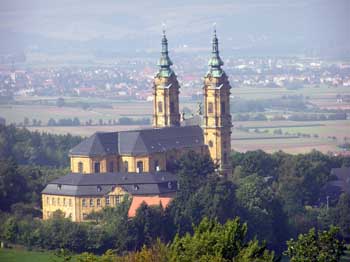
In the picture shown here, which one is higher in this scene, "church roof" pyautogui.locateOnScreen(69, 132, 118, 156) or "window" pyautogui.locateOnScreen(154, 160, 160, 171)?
"church roof" pyautogui.locateOnScreen(69, 132, 118, 156)

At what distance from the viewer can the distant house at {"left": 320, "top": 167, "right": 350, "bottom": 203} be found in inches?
3342

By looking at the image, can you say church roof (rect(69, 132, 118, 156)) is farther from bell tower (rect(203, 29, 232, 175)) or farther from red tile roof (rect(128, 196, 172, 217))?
bell tower (rect(203, 29, 232, 175))

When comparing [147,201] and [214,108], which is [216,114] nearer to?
[214,108]

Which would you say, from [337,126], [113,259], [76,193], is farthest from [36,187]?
[337,126]

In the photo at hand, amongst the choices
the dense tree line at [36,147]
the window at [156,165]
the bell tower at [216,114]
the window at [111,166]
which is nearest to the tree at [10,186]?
the window at [111,166]

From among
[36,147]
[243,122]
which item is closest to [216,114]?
[36,147]

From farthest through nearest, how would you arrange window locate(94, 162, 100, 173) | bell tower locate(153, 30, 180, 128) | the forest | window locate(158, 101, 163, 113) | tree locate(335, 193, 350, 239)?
window locate(158, 101, 163, 113), bell tower locate(153, 30, 180, 128), window locate(94, 162, 100, 173), tree locate(335, 193, 350, 239), the forest

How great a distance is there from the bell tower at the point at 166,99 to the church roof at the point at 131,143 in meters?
3.04

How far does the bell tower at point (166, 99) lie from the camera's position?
84.4 m

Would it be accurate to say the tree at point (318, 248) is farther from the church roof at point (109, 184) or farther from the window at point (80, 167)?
the window at point (80, 167)

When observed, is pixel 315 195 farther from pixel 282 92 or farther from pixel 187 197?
pixel 282 92

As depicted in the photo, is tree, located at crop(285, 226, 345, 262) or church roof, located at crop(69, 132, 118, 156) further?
church roof, located at crop(69, 132, 118, 156)

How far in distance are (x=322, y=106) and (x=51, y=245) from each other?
313 ft

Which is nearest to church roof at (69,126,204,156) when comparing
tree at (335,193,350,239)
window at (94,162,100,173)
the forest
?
window at (94,162,100,173)
